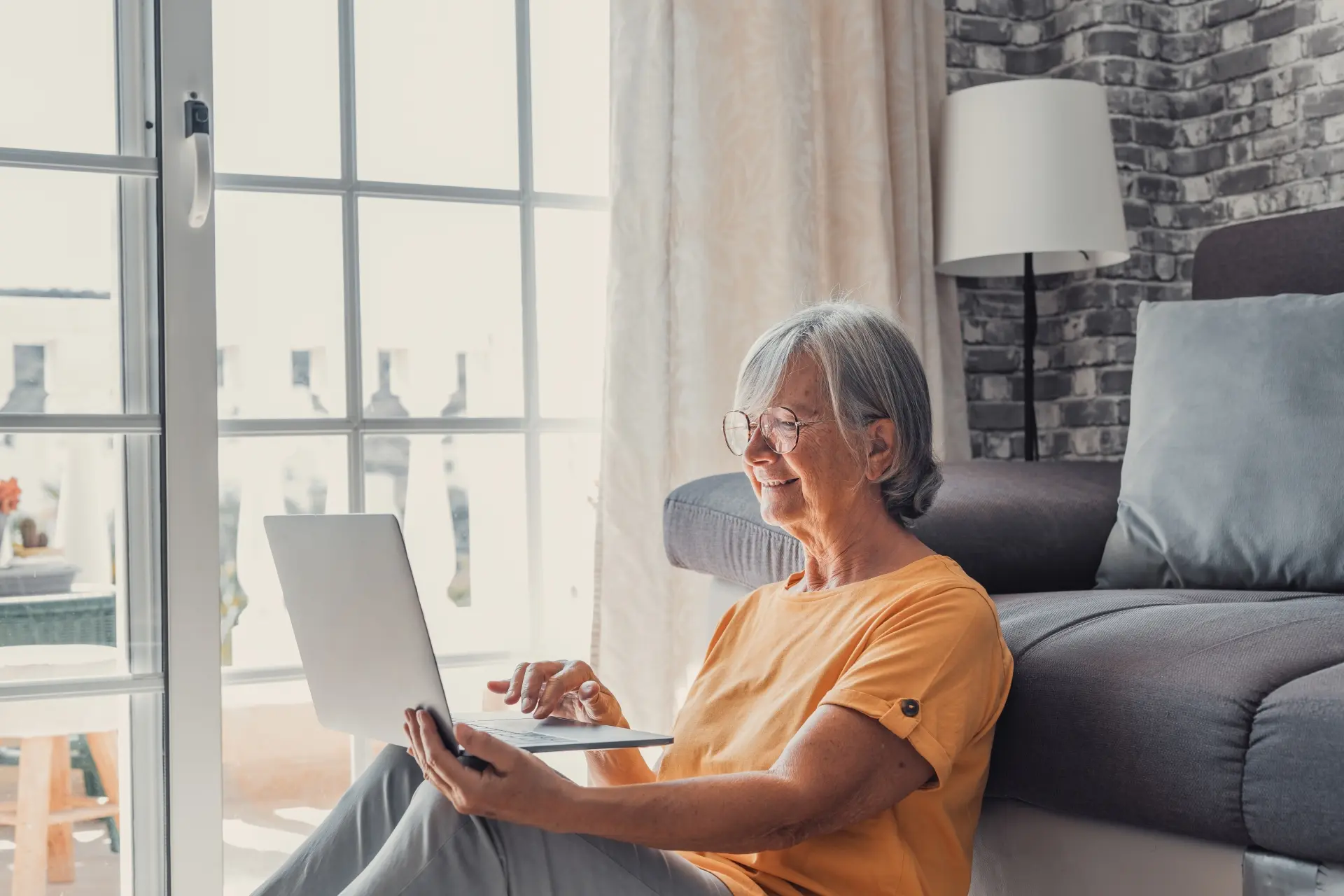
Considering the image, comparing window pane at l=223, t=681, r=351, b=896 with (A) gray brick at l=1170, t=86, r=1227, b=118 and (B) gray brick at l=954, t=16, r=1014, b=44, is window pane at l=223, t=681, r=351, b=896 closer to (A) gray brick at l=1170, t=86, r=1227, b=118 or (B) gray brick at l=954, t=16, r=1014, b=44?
(B) gray brick at l=954, t=16, r=1014, b=44

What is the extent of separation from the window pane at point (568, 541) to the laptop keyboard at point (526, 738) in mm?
1228

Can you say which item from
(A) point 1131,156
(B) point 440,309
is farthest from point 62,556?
(A) point 1131,156

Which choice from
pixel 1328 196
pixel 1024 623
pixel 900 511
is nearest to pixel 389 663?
pixel 900 511

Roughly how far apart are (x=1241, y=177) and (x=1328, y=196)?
0.81 ft

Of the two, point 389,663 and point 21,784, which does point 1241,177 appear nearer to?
point 389,663

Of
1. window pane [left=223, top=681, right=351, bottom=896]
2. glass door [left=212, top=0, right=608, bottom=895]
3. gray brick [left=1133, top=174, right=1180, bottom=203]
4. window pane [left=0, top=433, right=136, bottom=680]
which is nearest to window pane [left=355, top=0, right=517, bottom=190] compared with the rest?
glass door [left=212, top=0, right=608, bottom=895]

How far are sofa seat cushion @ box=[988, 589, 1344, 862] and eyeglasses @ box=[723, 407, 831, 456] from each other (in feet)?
1.10

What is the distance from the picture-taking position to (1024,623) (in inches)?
58.3

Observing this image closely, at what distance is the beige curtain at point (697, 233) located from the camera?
2566 millimetres

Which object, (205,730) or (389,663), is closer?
(389,663)

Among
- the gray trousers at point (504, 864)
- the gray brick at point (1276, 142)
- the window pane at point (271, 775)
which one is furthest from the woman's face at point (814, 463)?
the gray brick at point (1276, 142)

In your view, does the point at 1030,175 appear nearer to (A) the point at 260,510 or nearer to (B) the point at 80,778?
(A) the point at 260,510

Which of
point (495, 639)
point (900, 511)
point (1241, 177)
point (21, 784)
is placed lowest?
point (21, 784)

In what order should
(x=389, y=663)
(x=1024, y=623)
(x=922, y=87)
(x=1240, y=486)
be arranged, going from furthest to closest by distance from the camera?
(x=922, y=87)
(x=1240, y=486)
(x=1024, y=623)
(x=389, y=663)
